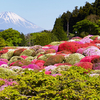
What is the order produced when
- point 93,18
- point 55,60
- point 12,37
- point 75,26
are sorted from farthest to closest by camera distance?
point 12,37, point 93,18, point 75,26, point 55,60

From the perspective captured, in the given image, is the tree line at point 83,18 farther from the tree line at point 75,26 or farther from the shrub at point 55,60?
the shrub at point 55,60

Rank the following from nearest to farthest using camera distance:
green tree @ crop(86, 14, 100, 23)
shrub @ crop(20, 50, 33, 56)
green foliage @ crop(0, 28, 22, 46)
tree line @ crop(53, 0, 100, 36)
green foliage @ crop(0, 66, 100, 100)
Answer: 1. green foliage @ crop(0, 66, 100, 100)
2. shrub @ crop(20, 50, 33, 56)
3. tree line @ crop(53, 0, 100, 36)
4. green tree @ crop(86, 14, 100, 23)
5. green foliage @ crop(0, 28, 22, 46)

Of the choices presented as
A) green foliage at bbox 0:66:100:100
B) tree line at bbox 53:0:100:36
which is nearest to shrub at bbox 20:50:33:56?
green foliage at bbox 0:66:100:100

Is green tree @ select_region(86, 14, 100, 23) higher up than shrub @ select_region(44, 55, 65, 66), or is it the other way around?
green tree @ select_region(86, 14, 100, 23)

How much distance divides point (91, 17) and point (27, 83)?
54.6 metres

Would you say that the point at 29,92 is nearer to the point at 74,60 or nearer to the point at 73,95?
the point at 73,95

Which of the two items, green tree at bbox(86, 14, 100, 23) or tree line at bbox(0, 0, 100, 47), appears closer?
tree line at bbox(0, 0, 100, 47)

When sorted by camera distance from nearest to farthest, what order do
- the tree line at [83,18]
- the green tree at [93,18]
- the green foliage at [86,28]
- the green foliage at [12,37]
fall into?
the green foliage at [86,28], the tree line at [83,18], the green tree at [93,18], the green foliage at [12,37]

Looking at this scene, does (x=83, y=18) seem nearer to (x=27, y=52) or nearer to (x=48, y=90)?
(x=27, y=52)

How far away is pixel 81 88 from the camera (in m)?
4.66

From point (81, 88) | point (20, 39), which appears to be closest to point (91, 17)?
point (20, 39)

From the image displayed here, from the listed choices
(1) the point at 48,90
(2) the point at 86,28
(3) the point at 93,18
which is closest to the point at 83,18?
(3) the point at 93,18

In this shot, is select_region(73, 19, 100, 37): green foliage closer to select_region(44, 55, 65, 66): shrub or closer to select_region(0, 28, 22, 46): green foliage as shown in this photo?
select_region(0, 28, 22, 46): green foliage

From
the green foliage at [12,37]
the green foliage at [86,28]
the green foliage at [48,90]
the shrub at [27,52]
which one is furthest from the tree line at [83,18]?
the green foliage at [48,90]
